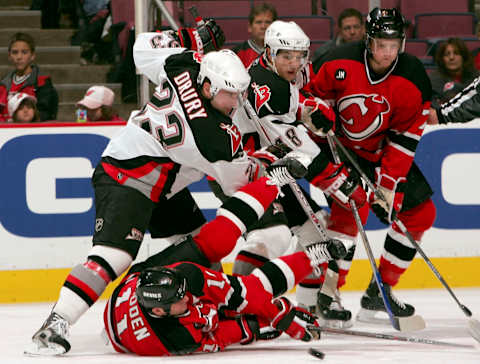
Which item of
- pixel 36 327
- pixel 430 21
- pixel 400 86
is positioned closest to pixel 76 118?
pixel 36 327

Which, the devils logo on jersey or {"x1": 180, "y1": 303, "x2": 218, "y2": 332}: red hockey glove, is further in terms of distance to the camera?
the devils logo on jersey

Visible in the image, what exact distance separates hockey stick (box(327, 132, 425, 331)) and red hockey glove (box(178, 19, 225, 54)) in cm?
66

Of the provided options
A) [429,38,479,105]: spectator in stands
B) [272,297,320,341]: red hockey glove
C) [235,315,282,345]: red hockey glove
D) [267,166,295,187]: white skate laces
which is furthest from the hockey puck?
[429,38,479,105]: spectator in stands

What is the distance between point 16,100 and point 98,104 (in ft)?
1.41

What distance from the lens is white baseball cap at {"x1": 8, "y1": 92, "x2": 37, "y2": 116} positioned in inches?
205

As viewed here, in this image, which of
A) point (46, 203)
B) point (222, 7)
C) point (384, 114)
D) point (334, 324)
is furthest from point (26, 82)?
point (334, 324)

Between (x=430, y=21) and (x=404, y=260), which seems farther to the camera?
(x=430, y=21)

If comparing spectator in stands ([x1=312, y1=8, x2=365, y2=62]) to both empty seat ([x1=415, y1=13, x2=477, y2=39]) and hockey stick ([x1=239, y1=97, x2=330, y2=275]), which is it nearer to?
empty seat ([x1=415, y1=13, x2=477, y2=39])

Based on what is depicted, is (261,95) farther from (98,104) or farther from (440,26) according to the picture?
(440,26)

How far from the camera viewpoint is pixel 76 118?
206 inches

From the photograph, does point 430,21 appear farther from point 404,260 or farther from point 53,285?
point 53,285

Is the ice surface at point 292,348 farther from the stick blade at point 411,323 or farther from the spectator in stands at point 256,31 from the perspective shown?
the spectator in stands at point 256,31

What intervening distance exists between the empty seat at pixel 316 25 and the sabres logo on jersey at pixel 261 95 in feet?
6.40

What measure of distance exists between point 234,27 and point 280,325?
2956 mm
